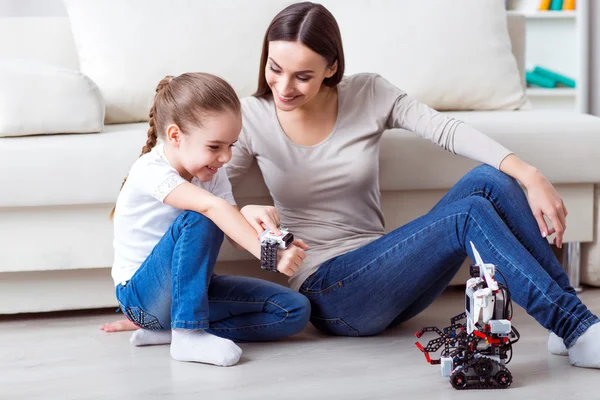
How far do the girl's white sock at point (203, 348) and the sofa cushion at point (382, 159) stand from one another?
412mm

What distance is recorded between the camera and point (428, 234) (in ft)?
4.62

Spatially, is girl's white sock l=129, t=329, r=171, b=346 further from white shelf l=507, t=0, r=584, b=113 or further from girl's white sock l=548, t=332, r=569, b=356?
white shelf l=507, t=0, r=584, b=113

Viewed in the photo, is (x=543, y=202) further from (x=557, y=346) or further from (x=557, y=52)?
(x=557, y=52)

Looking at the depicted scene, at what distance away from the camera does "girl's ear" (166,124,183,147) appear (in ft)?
4.74

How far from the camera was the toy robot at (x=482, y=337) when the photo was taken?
1.22 meters

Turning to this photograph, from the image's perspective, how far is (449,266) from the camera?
57.7 inches

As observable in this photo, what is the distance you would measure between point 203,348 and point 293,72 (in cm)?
54

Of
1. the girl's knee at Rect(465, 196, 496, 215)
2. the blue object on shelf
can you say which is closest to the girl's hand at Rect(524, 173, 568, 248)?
the girl's knee at Rect(465, 196, 496, 215)

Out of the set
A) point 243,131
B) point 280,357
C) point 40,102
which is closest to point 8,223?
point 40,102

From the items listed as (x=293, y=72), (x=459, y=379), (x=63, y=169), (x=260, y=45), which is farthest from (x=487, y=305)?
(x=260, y=45)

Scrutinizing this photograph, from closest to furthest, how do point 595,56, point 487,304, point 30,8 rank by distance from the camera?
1. point 487,304
2. point 30,8
3. point 595,56

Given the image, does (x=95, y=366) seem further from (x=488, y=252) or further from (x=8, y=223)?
(x=488, y=252)

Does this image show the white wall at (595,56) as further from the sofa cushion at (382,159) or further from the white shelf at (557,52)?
the sofa cushion at (382,159)

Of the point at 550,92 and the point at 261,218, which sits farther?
the point at 550,92
